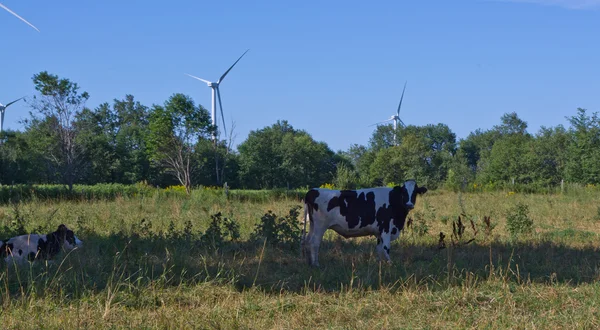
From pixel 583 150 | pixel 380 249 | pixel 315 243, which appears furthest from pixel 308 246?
pixel 583 150

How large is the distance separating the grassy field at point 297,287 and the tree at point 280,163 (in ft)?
155

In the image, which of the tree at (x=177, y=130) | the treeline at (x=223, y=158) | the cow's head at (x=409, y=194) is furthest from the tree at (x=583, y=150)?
the cow's head at (x=409, y=194)

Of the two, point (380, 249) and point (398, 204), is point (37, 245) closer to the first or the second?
point (380, 249)

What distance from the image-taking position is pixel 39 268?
27.2 ft

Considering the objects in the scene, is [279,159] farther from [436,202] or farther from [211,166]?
[436,202]

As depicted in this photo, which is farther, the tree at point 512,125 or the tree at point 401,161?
the tree at point 512,125

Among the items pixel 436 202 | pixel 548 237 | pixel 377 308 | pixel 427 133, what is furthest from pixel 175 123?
pixel 427 133

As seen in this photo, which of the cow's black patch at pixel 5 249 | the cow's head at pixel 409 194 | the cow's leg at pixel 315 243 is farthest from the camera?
the cow's head at pixel 409 194

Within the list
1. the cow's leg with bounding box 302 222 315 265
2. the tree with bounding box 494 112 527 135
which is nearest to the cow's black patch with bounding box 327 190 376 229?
the cow's leg with bounding box 302 222 315 265

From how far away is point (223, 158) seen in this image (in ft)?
184

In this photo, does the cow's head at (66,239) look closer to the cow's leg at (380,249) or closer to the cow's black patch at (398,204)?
the cow's leg at (380,249)

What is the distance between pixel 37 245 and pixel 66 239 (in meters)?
0.58

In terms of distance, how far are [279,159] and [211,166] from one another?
431 inches

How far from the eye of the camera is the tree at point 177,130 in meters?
40.7
